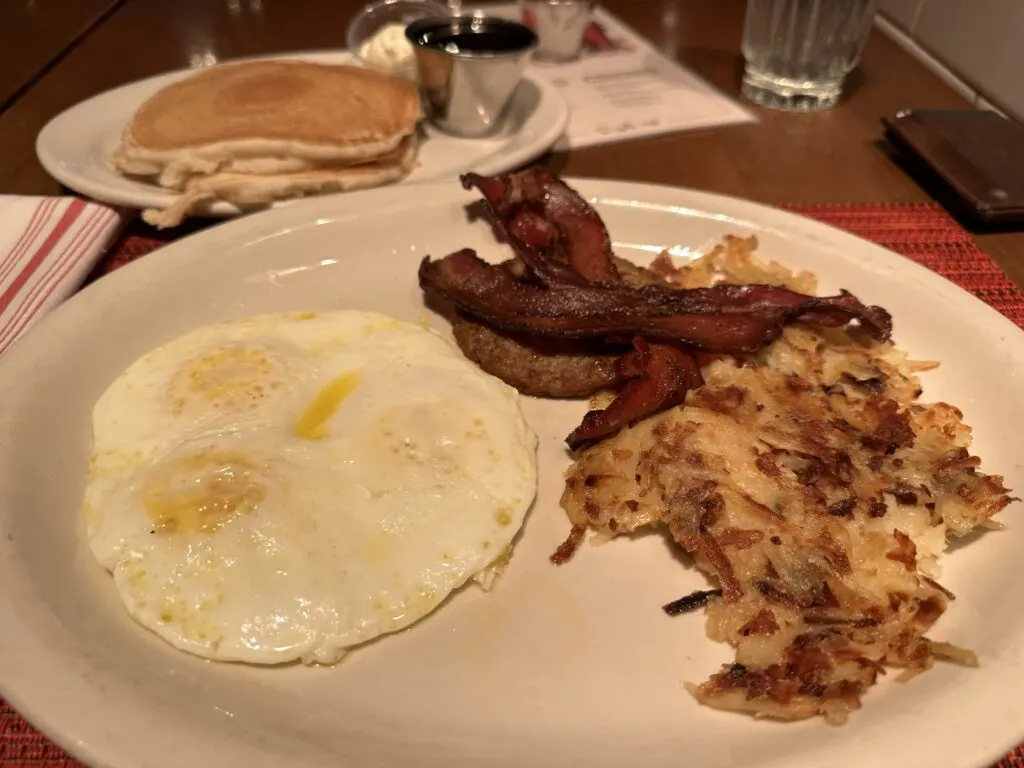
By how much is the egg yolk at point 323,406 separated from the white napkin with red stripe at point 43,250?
738mm

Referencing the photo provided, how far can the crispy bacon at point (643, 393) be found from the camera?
4.96 feet

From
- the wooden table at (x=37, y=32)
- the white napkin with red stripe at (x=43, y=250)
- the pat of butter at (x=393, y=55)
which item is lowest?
the wooden table at (x=37, y=32)

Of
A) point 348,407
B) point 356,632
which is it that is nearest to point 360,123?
point 348,407

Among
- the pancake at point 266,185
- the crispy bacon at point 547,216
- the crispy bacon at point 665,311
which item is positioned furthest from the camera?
the pancake at point 266,185

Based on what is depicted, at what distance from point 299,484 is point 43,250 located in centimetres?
115

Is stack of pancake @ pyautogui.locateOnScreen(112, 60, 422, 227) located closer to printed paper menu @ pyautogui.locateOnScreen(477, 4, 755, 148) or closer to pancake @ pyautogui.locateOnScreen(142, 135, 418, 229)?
pancake @ pyautogui.locateOnScreen(142, 135, 418, 229)

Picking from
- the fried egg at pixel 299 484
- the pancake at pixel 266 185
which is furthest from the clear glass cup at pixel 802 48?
the fried egg at pixel 299 484

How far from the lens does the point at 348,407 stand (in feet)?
5.09

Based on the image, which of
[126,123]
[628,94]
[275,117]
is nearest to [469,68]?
[275,117]

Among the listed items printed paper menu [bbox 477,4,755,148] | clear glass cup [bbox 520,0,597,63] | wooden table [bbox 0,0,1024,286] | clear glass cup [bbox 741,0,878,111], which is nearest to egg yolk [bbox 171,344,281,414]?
wooden table [bbox 0,0,1024,286]

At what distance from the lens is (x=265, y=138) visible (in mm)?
2227

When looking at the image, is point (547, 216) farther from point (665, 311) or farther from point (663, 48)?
point (663, 48)

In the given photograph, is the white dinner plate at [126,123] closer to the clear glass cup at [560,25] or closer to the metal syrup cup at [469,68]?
the metal syrup cup at [469,68]

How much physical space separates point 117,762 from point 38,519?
0.52 m
